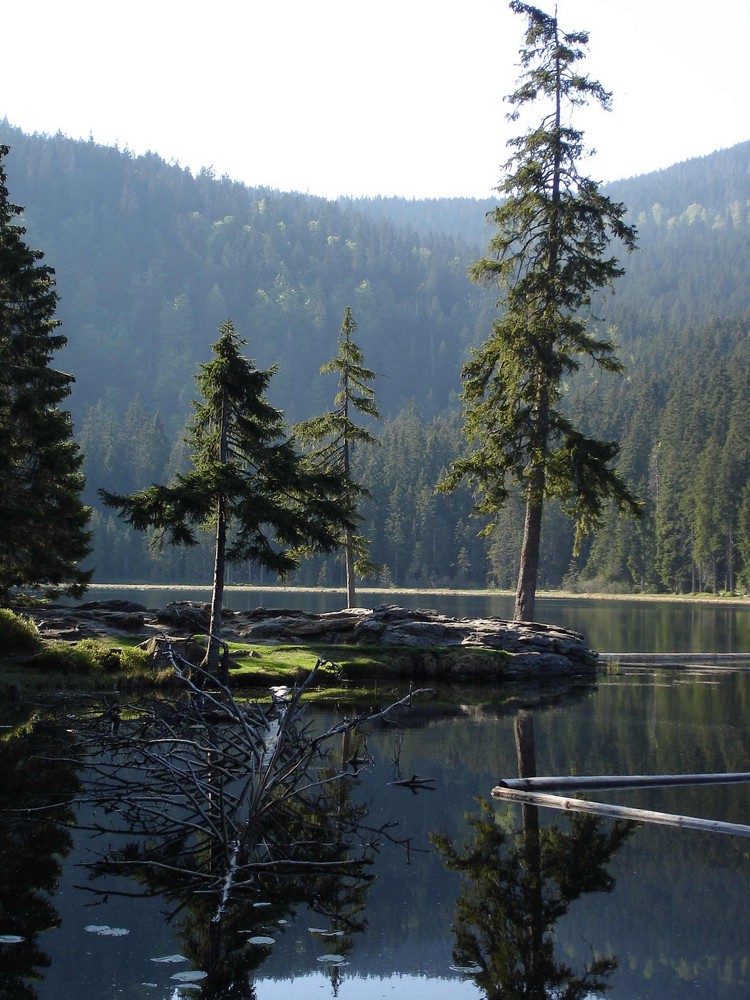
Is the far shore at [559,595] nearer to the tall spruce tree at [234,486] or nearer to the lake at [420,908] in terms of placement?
the tall spruce tree at [234,486]

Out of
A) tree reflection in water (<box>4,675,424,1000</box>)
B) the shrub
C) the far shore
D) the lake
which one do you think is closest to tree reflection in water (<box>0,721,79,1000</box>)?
the lake

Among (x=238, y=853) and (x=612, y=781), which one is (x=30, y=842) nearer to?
(x=238, y=853)

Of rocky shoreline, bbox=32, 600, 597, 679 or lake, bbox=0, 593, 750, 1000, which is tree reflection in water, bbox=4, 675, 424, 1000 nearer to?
lake, bbox=0, 593, 750, 1000

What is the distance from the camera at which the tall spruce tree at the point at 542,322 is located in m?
33.8

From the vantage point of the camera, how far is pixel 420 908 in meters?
9.38

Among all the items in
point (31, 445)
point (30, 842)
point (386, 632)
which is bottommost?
point (30, 842)

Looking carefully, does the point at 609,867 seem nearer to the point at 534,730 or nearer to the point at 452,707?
the point at 534,730

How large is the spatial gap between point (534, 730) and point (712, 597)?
90.6 metres

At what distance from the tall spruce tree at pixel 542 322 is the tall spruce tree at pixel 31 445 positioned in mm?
12393

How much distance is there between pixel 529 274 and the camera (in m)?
35.1

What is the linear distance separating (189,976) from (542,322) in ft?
95.3

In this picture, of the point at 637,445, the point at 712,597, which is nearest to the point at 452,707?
the point at 712,597

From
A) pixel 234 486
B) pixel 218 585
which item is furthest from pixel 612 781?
pixel 218 585

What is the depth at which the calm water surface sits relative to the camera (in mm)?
7906
